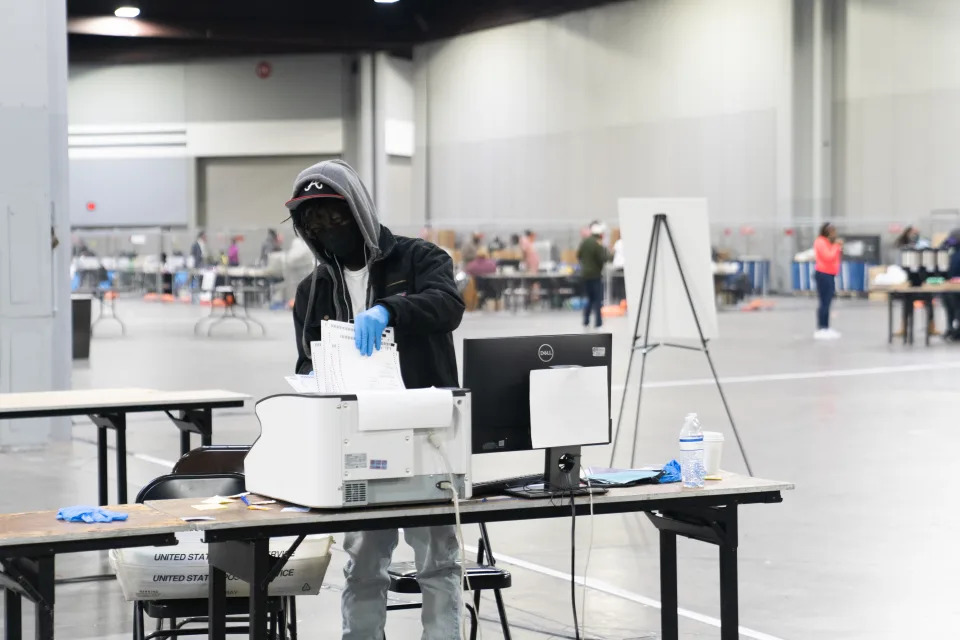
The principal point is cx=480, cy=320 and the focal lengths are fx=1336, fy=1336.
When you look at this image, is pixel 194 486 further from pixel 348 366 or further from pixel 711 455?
pixel 711 455

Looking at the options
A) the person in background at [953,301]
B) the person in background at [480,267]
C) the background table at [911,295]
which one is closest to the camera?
the background table at [911,295]

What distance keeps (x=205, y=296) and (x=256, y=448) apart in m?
26.6

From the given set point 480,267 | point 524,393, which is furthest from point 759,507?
point 480,267

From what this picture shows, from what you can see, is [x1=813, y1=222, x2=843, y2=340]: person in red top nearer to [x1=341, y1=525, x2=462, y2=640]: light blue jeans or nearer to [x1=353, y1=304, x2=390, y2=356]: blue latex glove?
[x1=341, y1=525, x2=462, y2=640]: light blue jeans

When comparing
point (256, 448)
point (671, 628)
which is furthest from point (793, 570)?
point (256, 448)

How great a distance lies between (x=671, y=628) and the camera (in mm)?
3791

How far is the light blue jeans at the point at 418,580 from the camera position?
3.77m

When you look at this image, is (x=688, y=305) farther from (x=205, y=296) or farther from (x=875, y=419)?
(x=205, y=296)

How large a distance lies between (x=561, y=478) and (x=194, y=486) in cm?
132

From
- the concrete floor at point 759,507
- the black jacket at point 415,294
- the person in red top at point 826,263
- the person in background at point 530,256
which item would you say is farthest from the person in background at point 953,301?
the black jacket at point 415,294

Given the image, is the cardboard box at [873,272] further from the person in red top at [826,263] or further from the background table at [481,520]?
the background table at [481,520]

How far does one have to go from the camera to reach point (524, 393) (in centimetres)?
350

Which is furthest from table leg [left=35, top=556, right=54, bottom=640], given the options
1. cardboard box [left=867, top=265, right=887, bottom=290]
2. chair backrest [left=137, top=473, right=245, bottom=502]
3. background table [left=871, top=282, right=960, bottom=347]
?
cardboard box [left=867, top=265, right=887, bottom=290]

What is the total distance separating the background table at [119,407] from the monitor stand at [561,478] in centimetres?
262
